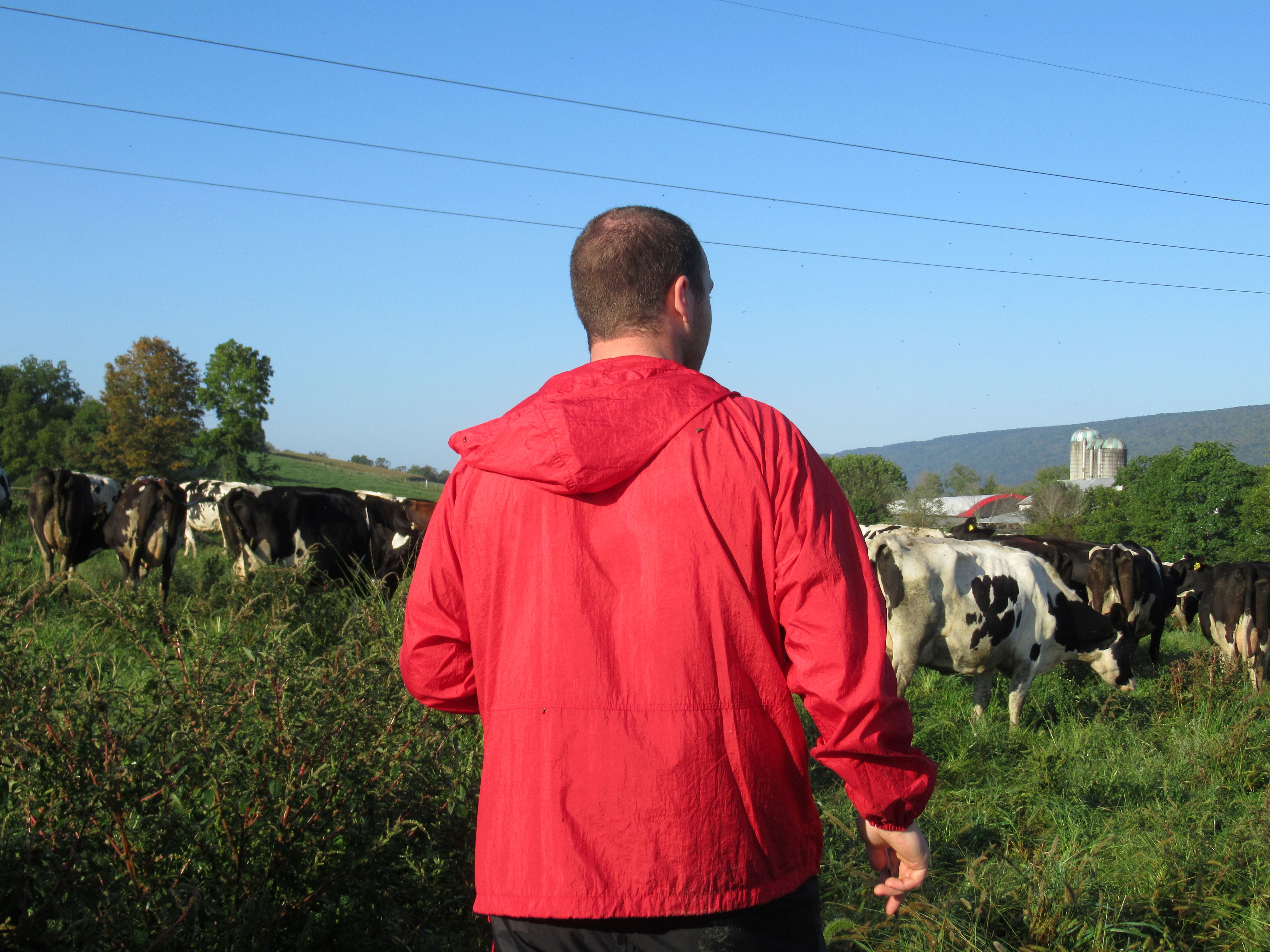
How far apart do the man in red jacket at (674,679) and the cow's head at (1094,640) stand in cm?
790

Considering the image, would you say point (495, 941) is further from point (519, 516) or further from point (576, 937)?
point (519, 516)

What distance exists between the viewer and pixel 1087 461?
16725 cm

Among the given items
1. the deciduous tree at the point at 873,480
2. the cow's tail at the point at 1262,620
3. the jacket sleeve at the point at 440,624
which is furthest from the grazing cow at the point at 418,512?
the deciduous tree at the point at 873,480

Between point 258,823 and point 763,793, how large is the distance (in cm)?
191

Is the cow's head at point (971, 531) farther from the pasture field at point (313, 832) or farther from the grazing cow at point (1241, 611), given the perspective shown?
the pasture field at point (313, 832)

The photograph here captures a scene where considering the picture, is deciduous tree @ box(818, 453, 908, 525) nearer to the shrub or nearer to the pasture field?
the pasture field

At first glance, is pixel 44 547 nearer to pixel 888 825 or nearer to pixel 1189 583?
pixel 888 825

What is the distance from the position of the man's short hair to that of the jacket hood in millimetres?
86

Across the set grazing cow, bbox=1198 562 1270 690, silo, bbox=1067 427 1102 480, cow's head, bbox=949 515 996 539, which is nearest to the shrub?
grazing cow, bbox=1198 562 1270 690

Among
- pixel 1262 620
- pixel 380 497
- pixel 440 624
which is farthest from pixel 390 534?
pixel 440 624

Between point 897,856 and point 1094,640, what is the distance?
8285 mm

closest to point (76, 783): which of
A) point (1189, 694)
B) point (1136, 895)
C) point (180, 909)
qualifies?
point (180, 909)

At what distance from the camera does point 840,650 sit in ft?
5.12

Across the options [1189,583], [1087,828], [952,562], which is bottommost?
[1087,828]
